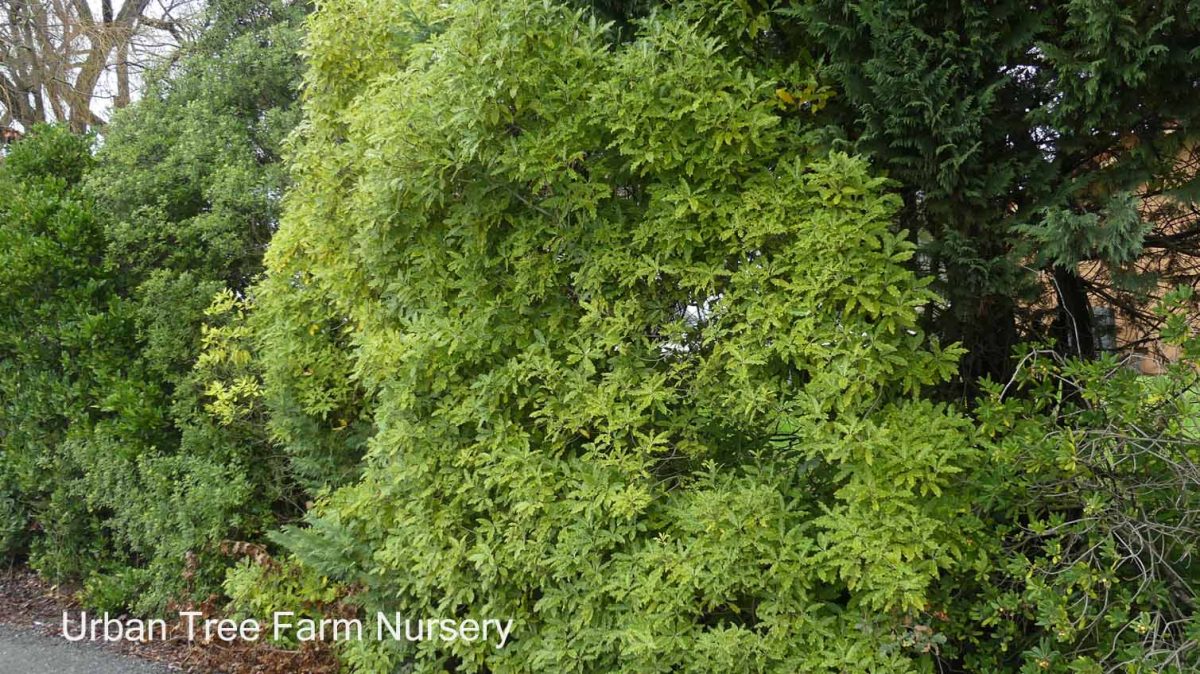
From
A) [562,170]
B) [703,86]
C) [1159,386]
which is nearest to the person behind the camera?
[1159,386]

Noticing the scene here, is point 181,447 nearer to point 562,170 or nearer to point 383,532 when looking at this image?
point 383,532

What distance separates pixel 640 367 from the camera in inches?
140

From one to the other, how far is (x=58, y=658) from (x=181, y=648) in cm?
75

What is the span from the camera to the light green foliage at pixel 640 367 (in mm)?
3145

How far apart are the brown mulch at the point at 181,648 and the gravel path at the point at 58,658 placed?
9cm

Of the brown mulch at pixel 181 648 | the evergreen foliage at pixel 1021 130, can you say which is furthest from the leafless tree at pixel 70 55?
the evergreen foliage at pixel 1021 130

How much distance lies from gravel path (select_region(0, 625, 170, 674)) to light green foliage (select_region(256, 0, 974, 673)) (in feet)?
7.73

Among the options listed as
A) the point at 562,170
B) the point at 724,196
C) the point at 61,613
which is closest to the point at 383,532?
the point at 562,170

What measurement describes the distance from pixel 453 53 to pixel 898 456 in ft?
7.33

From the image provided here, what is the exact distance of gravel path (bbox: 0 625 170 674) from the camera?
17.8 ft

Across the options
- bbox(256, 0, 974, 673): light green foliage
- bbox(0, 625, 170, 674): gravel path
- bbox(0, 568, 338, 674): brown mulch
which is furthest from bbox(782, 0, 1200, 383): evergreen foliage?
bbox(0, 625, 170, 674): gravel path

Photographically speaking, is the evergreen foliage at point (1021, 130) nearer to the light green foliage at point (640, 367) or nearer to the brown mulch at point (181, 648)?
the light green foliage at point (640, 367)

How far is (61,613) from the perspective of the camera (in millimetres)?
6719

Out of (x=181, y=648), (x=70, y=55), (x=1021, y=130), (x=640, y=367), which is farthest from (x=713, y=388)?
(x=70, y=55)
